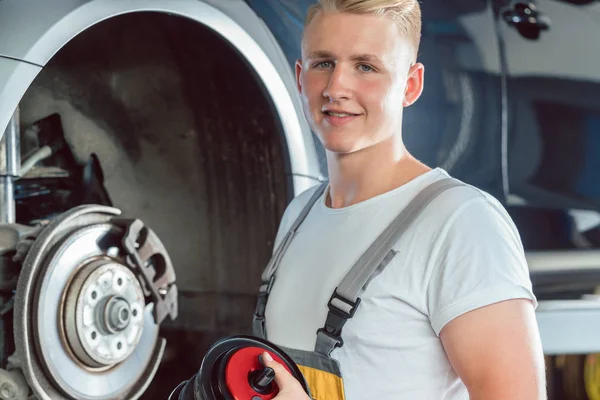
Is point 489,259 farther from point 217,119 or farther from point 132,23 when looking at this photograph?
point 132,23

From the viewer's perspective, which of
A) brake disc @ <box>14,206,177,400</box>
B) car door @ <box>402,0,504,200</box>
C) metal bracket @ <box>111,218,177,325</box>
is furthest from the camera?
car door @ <box>402,0,504,200</box>

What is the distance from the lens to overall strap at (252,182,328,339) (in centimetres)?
130

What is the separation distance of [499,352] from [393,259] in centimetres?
18

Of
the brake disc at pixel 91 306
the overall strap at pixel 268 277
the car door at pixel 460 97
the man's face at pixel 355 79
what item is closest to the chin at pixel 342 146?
the man's face at pixel 355 79

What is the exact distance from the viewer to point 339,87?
44.4 inches

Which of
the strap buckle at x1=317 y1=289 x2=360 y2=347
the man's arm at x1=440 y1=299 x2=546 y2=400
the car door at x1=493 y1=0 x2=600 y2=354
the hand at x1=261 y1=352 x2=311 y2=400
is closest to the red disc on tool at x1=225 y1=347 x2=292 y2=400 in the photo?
the hand at x1=261 y1=352 x2=311 y2=400

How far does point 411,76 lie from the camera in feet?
3.97

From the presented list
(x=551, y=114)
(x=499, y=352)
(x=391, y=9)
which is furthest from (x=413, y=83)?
(x=551, y=114)

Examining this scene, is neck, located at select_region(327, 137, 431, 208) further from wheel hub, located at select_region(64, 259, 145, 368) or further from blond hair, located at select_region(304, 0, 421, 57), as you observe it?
wheel hub, located at select_region(64, 259, 145, 368)

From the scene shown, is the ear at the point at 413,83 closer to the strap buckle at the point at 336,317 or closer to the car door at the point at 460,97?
the strap buckle at the point at 336,317

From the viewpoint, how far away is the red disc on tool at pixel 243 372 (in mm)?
954

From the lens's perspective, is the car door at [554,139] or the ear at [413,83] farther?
the car door at [554,139]

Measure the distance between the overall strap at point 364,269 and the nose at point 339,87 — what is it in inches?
6.7

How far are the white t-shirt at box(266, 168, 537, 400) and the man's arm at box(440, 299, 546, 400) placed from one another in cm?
2
